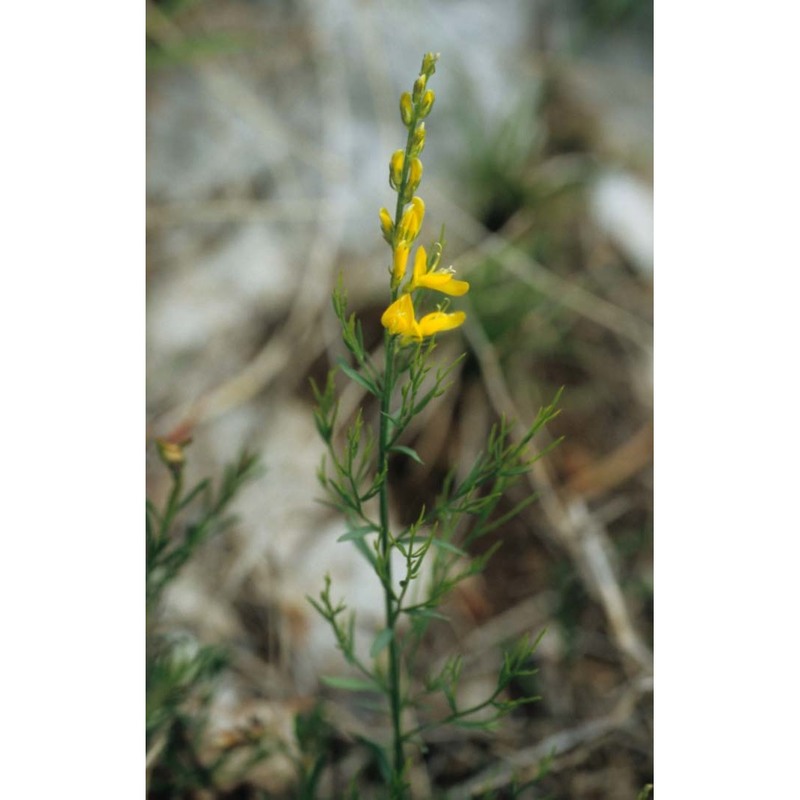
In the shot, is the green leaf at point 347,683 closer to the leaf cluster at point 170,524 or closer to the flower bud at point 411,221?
the leaf cluster at point 170,524

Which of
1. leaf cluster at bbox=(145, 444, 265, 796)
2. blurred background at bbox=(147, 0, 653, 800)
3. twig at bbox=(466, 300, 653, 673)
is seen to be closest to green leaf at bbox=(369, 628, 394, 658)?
leaf cluster at bbox=(145, 444, 265, 796)

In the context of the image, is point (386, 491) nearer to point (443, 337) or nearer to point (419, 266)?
point (419, 266)

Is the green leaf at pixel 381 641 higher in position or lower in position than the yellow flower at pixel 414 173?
lower

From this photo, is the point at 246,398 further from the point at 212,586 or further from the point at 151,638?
the point at 151,638

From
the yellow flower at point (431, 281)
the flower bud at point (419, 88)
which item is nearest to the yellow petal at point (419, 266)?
the yellow flower at point (431, 281)

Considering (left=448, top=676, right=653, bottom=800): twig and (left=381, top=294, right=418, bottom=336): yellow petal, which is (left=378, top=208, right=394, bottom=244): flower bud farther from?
(left=448, top=676, right=653, bottom=800): twig
